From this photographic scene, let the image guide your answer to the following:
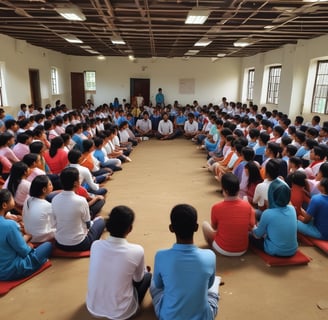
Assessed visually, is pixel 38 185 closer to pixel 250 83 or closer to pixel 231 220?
pixel 231 220

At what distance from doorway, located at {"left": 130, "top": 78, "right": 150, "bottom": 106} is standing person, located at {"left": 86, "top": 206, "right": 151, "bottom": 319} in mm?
13932

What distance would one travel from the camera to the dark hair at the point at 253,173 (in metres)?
3.94

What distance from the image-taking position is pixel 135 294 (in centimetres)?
227

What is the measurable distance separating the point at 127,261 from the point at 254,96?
12.0 metres

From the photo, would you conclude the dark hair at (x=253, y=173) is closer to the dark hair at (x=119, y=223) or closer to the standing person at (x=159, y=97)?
the dark hair at (x=119, y=223)

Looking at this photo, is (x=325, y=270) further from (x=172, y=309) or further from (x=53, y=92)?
(x=53, y=92)

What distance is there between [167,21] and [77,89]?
9.79 m

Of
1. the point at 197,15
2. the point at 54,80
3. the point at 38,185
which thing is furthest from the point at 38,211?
the point at 54,80

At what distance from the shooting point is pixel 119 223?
206cm

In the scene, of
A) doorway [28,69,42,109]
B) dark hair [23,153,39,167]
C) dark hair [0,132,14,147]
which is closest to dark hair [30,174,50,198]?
dark hair [23,153,39,167]

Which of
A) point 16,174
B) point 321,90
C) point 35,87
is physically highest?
point 321,90

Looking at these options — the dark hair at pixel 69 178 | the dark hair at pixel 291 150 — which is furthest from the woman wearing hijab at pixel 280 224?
the dark hair at pixel 69 178

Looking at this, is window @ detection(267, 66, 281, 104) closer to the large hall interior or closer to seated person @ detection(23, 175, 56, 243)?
the large hall interior

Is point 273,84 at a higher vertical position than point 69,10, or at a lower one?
lower
